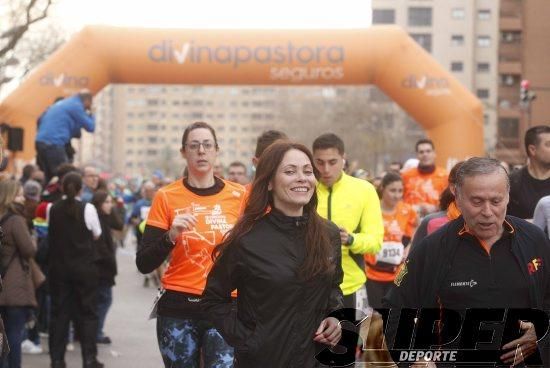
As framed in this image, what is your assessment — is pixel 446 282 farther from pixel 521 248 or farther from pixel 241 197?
pixel 241 197

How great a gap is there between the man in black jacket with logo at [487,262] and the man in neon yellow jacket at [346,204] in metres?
2.56

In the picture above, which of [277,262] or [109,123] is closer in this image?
[277,262]

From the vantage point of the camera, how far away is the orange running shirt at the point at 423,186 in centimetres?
1049

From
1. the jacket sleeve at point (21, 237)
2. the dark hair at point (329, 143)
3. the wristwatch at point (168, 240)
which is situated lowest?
the jacket sleeve at point (21, 237)

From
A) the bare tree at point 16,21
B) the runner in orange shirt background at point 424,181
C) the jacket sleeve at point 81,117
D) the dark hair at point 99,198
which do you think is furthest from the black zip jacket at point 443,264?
the bare tree at point 16,21

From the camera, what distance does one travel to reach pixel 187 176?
20.1ft

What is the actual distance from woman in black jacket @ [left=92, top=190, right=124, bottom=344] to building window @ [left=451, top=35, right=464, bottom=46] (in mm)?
74800

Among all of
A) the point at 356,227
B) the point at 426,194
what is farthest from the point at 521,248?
the point at 426,194

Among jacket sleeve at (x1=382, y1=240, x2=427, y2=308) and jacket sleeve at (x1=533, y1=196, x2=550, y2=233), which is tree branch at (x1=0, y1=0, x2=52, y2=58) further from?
jacket sleeve at (x1=382, y1=240, x2=427, y2=308)

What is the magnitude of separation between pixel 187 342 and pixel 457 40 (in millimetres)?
79943

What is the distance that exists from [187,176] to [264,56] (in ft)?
36.4

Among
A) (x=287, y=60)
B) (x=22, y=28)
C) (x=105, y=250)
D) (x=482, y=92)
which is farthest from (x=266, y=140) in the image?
(x=482, y=92)

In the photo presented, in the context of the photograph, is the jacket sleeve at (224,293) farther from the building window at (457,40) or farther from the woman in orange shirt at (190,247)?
the building window at (457,40)

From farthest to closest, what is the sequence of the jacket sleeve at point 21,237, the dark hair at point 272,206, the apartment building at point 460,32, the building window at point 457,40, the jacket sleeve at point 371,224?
the building window at point 457,40 < the apartment building at point 460,32 < the jacket sleeve at point 21,237 < the jacket sleeve at point 371,224 < the dark hair at point 272,206
